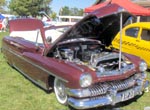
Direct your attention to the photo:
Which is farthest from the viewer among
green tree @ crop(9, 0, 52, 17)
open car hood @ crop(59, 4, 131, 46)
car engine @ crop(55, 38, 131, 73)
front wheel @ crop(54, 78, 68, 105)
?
green tree @ crop(9, 0, 52, 17)

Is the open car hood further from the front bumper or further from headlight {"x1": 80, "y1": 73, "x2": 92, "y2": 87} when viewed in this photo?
the front bumper

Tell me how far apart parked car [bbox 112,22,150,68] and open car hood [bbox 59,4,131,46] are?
1.87 m

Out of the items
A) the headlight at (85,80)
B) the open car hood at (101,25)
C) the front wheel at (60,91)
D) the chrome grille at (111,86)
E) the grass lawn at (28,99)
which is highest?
the open car hood at (101,25)

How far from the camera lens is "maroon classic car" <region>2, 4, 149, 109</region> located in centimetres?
480

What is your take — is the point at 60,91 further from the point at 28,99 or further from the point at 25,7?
the point at 25,7

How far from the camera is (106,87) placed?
16.1 feet

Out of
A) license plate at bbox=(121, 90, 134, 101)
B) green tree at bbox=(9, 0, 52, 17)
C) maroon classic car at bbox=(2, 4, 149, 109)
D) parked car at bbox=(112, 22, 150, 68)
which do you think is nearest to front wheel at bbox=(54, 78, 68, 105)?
maroon classic car at bbox=(2, 4, 149, 109)

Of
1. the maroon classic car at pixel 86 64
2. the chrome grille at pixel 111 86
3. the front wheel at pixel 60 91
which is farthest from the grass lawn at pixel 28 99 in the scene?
the chrome grille at pixel 111 86

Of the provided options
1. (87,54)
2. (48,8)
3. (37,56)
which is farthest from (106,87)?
(48,8)

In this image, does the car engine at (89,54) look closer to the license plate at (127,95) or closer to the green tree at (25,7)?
the license plate at (127,95)

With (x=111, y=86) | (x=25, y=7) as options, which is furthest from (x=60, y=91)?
(x=25, y=7)

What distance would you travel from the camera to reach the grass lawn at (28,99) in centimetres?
533

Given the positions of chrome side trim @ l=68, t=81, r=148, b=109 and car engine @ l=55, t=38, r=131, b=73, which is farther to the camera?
car engine @ l=55, t=38, r=131, b=73

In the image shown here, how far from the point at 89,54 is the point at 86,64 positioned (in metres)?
0.53
